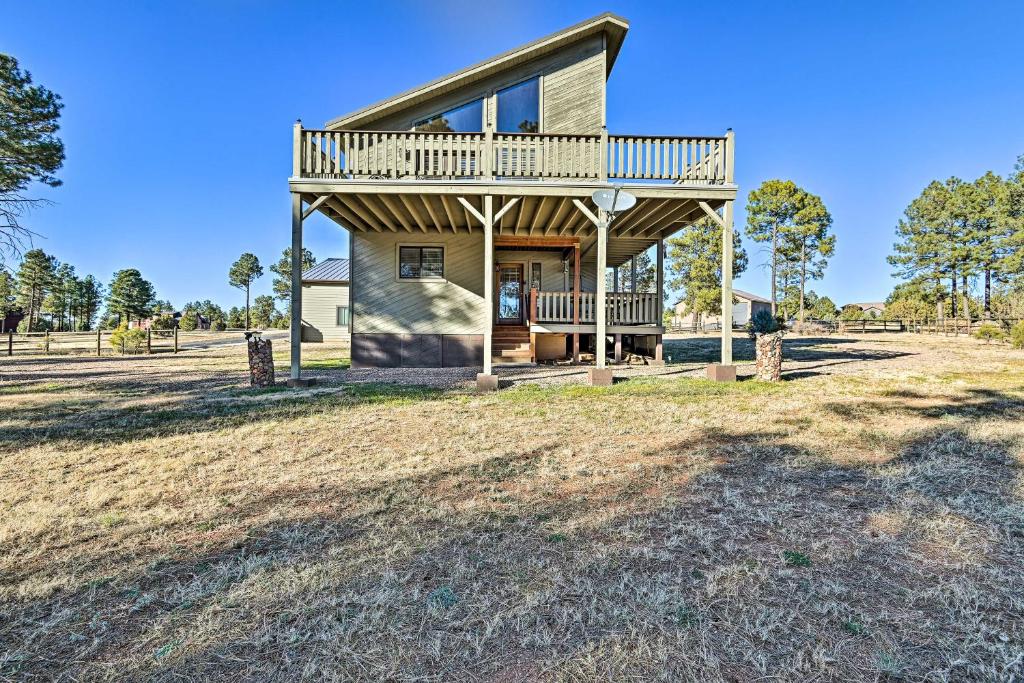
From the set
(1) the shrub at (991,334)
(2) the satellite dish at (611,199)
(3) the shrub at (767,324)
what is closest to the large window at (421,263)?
(2) the satellite dish at (611,199)

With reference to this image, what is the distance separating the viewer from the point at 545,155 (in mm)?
8977

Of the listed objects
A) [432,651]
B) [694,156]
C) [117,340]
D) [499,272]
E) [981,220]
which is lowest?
[432,651]

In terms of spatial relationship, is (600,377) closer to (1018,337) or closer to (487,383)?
(487,383)

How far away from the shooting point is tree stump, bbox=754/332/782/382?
809cm

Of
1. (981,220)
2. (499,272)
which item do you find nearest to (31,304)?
(499,272)

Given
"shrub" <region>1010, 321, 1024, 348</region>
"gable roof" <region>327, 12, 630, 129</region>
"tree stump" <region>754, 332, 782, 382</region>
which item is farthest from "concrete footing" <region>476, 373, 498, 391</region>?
"shrub" <region>1010, 321, 1024, 348</region>

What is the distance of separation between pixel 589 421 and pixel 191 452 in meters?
4.18

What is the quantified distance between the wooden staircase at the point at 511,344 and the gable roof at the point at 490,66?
616 centimetres

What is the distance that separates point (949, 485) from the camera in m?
3.46

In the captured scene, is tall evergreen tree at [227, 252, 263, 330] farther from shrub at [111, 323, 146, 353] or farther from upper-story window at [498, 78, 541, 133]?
upper-story window at [498, 78, 541, 133]

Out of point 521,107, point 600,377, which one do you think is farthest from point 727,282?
point 521,107

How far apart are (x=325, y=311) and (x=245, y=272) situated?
169ft

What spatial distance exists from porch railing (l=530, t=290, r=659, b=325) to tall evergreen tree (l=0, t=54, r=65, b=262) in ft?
48.2

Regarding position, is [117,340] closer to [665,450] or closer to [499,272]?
[499,272]
